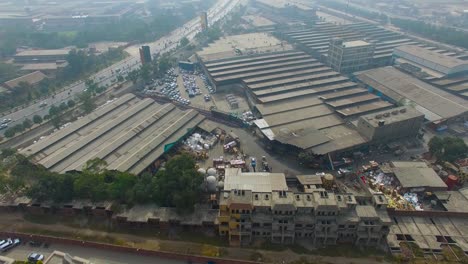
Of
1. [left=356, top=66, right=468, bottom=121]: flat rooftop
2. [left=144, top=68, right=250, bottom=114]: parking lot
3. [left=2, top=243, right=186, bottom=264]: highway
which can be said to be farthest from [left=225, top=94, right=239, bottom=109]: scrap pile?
[left=2, top=243, right=186, bottom=264]: highway

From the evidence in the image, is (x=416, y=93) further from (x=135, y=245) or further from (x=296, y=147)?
(x=135, y=245)

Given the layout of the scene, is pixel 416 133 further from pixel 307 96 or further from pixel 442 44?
pixel 442 44

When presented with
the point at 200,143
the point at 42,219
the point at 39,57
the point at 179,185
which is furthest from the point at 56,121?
the point at 39,57

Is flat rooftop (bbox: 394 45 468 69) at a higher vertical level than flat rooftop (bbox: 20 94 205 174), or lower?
higher

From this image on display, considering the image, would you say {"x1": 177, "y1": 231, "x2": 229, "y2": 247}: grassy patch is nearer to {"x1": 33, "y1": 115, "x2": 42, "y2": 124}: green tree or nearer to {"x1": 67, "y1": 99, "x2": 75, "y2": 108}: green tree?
{"x1": 33, "y1": 115, "x2": 42, "y2": 124}: green tree

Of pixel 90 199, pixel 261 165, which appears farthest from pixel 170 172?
pixel 261 165

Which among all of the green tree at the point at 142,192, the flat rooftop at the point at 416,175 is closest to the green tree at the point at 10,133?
the green tree at the point at 142,192

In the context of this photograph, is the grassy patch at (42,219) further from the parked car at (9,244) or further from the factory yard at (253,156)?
the factory yard at (253,156)
